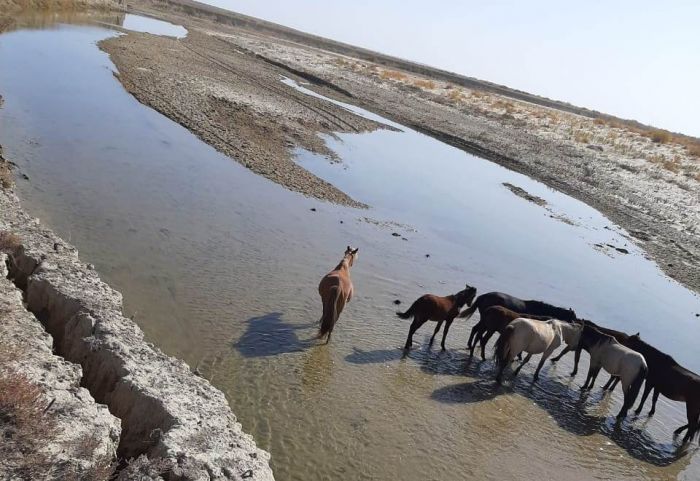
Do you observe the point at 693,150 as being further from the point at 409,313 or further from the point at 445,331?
the point at 409,313

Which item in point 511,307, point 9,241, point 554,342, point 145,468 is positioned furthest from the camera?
point 511,307

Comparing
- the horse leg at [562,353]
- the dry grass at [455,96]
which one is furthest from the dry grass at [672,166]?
the horse leg at [562,353]

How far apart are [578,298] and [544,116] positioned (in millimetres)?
45367

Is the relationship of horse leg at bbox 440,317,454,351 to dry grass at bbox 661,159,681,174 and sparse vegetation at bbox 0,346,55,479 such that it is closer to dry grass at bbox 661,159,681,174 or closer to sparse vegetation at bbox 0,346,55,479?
sparse vegetation at bbox 0,346,55,479

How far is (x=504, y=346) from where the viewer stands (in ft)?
34.9

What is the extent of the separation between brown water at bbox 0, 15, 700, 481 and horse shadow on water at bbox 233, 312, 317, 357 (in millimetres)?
35

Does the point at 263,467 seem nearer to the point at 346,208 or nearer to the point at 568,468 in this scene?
the point at 568,468

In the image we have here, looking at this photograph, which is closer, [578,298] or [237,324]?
[237,324]

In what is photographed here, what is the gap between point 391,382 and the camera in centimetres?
958

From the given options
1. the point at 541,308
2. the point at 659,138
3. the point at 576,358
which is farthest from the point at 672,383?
the point at 659,138

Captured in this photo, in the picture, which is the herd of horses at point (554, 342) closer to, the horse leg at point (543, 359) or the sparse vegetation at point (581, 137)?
the horse leg at point (543, 359)

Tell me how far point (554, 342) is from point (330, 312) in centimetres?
471

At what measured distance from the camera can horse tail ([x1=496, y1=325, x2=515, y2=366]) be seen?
10641 millimetres

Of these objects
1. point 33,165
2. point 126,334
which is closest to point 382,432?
point 126,334
